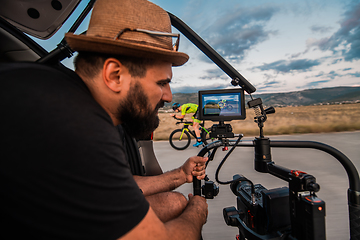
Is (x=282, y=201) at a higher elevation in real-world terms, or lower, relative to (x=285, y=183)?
higher

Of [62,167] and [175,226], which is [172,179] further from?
[62,167]

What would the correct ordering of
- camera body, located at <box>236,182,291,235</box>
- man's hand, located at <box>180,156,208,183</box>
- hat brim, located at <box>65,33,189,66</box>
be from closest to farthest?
hat brim, located at <box>65,33,189,66</box>, camera body, located at <box>236,182,291,235</box>, man's hand, located at <box>180,156,208,183</box>

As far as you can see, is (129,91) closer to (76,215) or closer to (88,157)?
(88,157)

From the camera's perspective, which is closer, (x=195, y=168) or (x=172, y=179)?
(x=195, y=168)

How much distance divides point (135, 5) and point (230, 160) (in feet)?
12.9

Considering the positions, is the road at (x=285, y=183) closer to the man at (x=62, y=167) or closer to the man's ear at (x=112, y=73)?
the man at (x=62, y=167)

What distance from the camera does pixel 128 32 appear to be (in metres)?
0.84

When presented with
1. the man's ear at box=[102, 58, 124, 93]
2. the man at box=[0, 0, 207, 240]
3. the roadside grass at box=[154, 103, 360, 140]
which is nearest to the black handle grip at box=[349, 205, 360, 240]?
the man at box=[0, 0, 207, 240]

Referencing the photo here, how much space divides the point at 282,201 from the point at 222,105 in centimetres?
82

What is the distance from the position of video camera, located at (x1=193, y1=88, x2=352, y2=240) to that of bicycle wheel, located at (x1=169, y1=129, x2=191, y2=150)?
477cm

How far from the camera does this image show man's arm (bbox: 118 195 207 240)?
574mm

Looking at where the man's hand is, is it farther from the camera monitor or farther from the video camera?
the camera monitor

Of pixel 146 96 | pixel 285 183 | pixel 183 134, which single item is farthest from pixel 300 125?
pixel 146 96

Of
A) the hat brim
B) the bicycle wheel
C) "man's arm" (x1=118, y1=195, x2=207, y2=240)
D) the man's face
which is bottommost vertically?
the bicycle wheel
